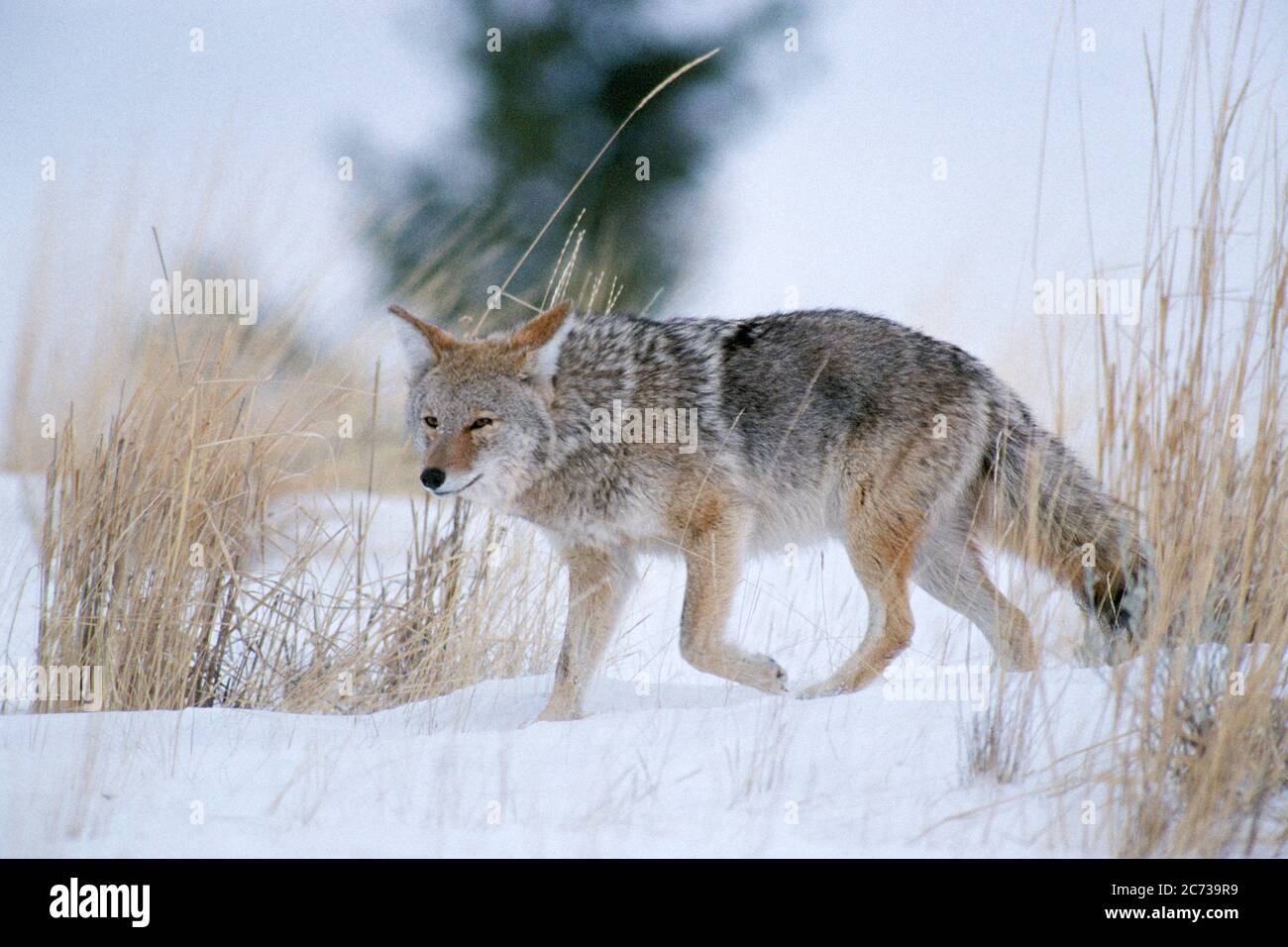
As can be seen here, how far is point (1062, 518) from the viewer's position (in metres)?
5.25

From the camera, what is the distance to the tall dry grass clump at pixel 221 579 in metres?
5.17

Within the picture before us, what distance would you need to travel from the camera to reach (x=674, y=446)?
207 inches

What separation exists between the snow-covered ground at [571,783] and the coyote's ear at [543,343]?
1443 mm

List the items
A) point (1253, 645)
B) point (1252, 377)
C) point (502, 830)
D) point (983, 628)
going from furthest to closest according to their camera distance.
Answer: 1. point (983, 628)
2. point (1252, 377)
3. point (1253, 645)
4. point (502, 830)

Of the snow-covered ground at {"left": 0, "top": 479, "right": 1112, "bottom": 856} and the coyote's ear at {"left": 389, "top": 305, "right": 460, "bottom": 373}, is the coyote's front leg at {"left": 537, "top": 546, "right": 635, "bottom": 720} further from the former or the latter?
the coyote's ear at {"left": 389, "top": 305, "right": 460, "bottom": 373}

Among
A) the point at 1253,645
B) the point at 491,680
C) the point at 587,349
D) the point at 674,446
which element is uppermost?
the point at 587,349

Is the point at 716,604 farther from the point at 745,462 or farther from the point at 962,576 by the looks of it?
the point at 962,576

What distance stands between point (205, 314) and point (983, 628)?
151 inches

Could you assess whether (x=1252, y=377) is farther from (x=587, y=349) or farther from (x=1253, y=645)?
(x=587, y=349)

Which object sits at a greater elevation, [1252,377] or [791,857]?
[1252,377]
